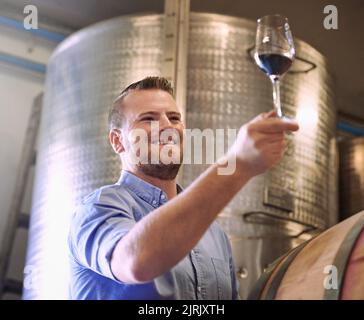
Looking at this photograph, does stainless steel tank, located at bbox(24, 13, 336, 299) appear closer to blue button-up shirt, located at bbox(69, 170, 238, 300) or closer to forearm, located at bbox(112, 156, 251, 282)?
blue button-up shirt, located at bbox(69, 170, 238, 300)

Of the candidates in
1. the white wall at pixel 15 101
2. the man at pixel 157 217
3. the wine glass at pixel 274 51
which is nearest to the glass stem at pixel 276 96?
the wine glass at pixel 274 51

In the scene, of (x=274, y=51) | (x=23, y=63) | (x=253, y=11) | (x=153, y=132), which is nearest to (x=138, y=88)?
(x=153, y=132)

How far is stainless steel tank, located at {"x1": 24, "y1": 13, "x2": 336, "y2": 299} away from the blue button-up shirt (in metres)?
1.01

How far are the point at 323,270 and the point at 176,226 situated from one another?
0.28 meters

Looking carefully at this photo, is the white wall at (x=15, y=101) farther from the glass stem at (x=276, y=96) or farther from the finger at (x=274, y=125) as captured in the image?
the finger at (x=274, y=125)

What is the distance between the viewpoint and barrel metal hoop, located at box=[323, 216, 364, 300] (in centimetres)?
99

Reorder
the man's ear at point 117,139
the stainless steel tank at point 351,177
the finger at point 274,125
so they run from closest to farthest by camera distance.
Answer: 1. the finger at point 274,125
2. the man's ear at point 117,139
3. the stainless steel tank at point 351,177

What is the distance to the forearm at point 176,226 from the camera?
891 mm

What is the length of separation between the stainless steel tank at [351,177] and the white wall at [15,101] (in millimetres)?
1441

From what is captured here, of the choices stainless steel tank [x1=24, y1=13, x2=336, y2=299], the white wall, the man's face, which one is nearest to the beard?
the man's face

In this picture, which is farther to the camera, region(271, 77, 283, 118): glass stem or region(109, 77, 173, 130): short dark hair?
region(109, 77, 173, 130): short dark hair
